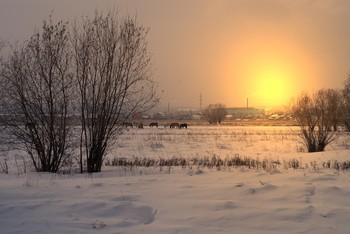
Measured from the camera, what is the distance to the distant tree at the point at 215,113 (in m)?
104

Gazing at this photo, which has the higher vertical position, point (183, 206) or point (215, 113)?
point (215, 113)

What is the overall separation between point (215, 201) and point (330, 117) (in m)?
20.2

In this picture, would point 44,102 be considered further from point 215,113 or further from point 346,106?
point 215,113

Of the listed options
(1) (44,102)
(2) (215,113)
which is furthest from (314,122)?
(2) (215,113)

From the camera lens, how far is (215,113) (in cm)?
10562

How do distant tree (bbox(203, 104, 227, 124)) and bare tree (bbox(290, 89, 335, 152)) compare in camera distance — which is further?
distant tree (bbox(203, 104, 227, 124))

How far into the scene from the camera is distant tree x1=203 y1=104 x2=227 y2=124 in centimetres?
10448

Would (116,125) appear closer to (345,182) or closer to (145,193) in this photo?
(145,193)

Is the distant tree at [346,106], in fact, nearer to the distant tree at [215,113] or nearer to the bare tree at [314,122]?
the bare tree at [314,122]

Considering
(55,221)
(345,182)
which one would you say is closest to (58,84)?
(55,221)

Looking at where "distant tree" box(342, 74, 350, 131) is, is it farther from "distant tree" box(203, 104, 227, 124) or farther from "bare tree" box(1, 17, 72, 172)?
"distant tree" box(203, 104, 227, 124)

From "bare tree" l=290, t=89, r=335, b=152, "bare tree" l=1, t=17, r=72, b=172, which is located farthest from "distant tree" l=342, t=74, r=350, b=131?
"bare tree" l=1, t=17, r=72, b=172

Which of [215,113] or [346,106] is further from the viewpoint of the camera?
[215,113]

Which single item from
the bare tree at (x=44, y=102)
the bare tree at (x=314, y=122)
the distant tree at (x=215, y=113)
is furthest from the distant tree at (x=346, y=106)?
the distant tree at (x=215, y=113)
